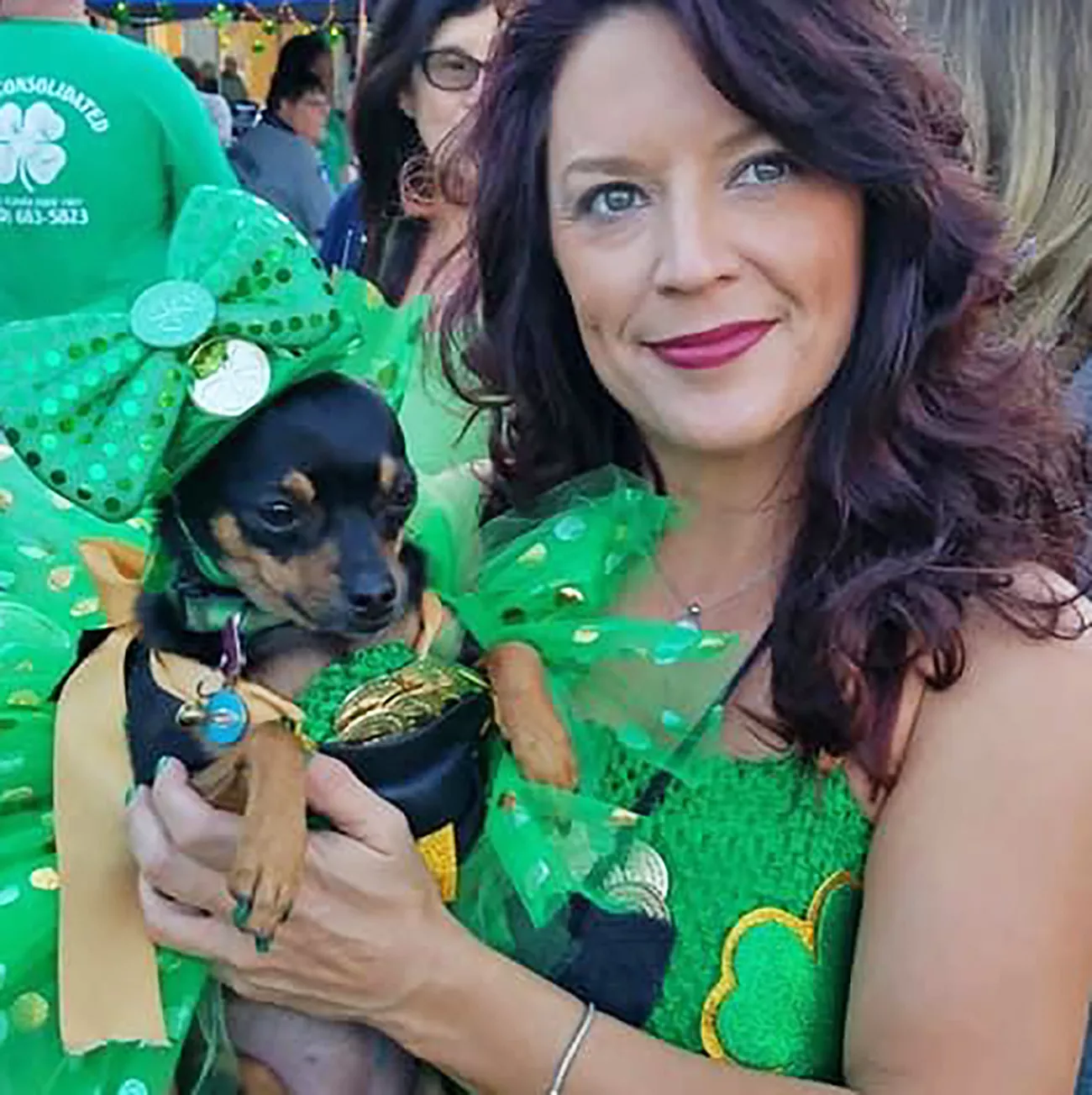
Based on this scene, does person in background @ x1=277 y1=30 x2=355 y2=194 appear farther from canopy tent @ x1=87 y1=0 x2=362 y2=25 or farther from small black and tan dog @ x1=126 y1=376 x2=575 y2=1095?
small black and tan dog @ x1=126 y1=376 x2=575 y2=1095

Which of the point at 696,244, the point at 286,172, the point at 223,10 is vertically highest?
the point at 696,244

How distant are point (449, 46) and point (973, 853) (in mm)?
1769

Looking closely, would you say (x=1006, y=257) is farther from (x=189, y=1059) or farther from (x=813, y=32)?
(x=189, y=1059)

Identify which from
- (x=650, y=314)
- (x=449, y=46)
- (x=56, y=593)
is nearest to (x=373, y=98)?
(x=449, y=46)

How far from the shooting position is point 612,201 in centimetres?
137

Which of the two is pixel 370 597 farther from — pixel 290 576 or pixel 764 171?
pixel 764 171

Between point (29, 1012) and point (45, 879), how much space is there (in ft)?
0.34

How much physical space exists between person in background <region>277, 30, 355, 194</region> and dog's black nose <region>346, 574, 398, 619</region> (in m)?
5.66

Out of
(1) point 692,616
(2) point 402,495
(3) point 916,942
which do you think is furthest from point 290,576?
(3) point 916,942

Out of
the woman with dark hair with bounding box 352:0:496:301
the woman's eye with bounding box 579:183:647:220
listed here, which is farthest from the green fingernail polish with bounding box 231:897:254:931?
the woman with dark hair with bounding box 352:0:496:301

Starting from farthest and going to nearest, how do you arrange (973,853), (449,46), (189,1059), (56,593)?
(449,46)
(56,593)
(189,1059)
(973,853)

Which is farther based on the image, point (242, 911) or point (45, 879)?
point (45, 879)

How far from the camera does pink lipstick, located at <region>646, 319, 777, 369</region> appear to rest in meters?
1.33

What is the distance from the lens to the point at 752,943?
131 cm
